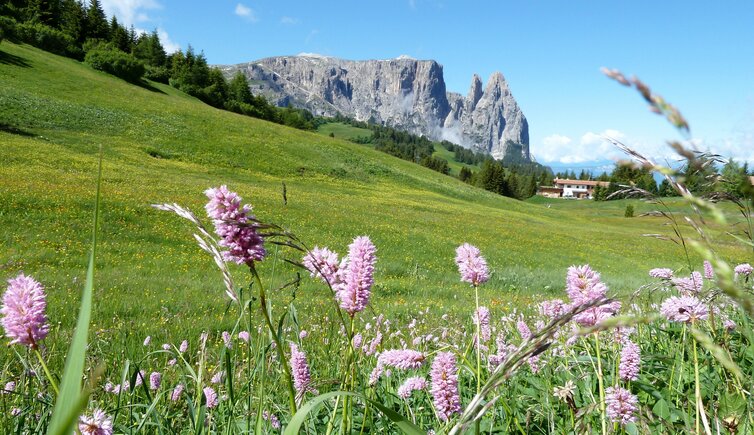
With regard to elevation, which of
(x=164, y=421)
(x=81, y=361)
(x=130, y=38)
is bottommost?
(x=164, y=421)

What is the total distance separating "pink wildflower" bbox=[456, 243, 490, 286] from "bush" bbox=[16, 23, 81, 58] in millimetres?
73602

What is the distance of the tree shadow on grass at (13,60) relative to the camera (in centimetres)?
4534

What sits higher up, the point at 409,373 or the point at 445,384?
the point at 445,384

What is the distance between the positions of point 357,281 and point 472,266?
0.68 m

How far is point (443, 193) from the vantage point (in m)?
57.3

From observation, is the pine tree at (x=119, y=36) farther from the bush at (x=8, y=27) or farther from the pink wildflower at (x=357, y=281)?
the pink wildflower at (x=357, y=281)

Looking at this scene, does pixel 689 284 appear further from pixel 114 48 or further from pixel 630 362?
pixel 114 48

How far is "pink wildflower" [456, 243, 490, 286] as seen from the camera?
6.64 feet

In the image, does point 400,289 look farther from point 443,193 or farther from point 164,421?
point 443,193

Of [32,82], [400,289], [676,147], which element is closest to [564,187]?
[32,82]

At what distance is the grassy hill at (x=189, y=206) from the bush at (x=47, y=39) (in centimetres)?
715

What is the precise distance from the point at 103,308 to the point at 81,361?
855 centimetres

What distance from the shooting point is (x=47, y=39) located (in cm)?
6128

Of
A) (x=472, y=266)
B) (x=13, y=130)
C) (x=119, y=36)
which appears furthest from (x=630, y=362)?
(x=119, y=36)
